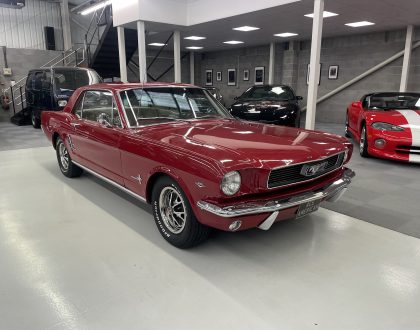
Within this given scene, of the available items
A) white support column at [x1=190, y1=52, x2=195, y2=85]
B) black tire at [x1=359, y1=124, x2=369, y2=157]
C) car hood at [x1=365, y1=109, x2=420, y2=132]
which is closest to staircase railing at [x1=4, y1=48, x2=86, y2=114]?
white support column at [x1=190, y1=52, x2=195, y2=85]

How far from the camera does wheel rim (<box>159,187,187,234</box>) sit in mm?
2758

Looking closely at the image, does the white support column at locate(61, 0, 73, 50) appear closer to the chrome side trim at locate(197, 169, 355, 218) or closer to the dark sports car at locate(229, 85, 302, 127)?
the dark sports car at locate(229, 85, 302, 127)

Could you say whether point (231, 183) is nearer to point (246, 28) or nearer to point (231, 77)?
point (246, 28)

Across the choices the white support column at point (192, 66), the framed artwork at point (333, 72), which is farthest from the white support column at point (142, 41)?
the white support column at point (192, 66)

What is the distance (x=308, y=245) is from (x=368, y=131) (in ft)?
12.2

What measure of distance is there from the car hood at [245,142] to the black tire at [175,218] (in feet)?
1.23

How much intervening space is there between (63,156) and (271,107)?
4.60 metres

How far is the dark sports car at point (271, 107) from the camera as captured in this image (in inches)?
299

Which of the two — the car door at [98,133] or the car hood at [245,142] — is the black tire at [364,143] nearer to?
the car hood at [245,142]

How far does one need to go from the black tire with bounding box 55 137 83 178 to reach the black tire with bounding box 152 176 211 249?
2.22m

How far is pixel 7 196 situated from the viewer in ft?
13.4

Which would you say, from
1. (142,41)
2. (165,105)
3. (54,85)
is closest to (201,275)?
(165,105)

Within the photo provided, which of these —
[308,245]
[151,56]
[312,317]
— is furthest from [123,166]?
[151,56]

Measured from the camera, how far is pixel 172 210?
9.24 feet
